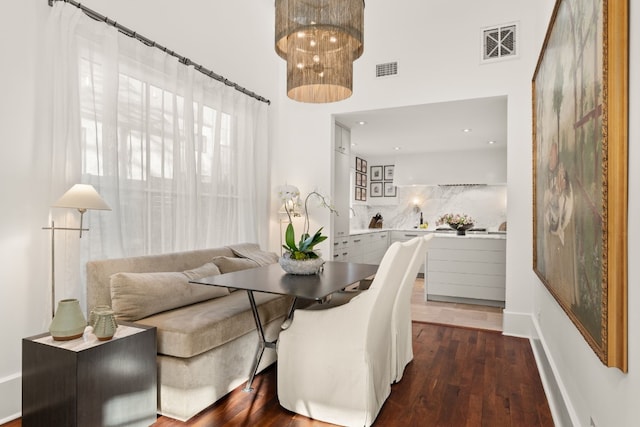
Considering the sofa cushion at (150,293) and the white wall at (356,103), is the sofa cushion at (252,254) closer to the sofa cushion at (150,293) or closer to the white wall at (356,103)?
the sofa cushion at (150,293)

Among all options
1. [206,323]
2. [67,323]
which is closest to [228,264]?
[206,323]

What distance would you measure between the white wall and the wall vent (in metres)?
0.07

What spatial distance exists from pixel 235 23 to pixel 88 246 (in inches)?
116

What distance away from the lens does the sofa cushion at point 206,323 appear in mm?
2186

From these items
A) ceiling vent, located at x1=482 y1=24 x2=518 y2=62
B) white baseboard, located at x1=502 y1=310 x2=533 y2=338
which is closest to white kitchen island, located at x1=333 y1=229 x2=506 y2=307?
white baseboard, located at x1=502 y1=310 x2=533 y2=338

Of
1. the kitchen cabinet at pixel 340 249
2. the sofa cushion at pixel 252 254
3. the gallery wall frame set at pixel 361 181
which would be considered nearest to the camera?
the sofa cushion at pixel 252 254

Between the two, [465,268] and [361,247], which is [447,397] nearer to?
[465,268]

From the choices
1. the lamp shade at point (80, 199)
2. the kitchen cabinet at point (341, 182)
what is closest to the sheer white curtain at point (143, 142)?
the lamp shade at point (80, 199)

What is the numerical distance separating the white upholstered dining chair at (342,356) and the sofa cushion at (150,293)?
85 cm

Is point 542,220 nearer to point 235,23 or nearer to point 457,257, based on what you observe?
point 457,257

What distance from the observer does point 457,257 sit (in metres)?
5.11

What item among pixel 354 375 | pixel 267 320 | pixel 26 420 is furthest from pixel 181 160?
pixel 354 375

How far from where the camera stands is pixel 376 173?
8367mm

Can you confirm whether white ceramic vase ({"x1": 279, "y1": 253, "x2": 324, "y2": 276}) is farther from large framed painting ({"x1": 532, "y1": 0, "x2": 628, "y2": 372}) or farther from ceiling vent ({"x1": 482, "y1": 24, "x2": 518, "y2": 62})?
ceiling vent ({"x1": 482, "y1": 24, "x2": 518, "y2": 62})
